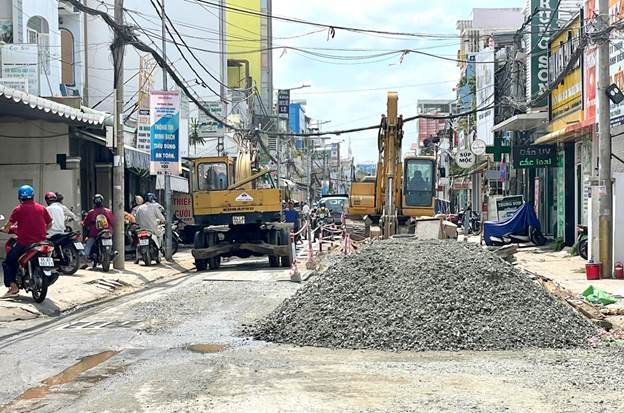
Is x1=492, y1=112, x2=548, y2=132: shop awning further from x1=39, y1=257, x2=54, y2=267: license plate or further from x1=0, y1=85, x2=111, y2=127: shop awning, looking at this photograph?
x1=39, y1=257, x2=54, y2=267: license plate

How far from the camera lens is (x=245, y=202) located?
20.2m

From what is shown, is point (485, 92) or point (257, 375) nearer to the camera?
point (257, 375)

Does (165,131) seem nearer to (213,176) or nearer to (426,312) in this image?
(213,176)

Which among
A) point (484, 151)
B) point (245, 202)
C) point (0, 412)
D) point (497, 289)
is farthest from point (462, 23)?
point (0, 412)

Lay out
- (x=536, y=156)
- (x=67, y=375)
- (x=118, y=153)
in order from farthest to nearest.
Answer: (x=536, y=156), (x=118, y=153), (x=67, y=375)

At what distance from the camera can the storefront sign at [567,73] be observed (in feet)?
75.4

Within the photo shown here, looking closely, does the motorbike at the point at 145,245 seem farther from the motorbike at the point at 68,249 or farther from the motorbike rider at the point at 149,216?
the motorbike at the point at 68,249

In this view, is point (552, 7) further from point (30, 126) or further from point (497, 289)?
point (497, 289)

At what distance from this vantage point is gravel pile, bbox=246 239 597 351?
908 centimetres

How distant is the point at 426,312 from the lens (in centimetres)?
963

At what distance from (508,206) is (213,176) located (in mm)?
13181

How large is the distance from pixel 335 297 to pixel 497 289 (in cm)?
202

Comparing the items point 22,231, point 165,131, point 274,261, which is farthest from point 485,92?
point 22,231

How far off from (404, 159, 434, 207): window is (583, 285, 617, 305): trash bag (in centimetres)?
1052
